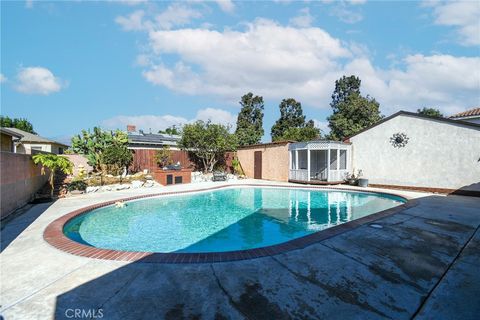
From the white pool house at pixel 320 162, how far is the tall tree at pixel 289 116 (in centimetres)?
2138

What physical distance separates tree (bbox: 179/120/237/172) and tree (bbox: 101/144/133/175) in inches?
179

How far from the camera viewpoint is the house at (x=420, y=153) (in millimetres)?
11398

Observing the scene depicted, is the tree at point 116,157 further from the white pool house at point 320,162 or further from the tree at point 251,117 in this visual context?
the tree at point 251,117

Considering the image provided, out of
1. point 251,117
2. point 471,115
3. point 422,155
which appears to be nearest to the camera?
point 422,155

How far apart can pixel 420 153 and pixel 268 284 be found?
13817 millimetres

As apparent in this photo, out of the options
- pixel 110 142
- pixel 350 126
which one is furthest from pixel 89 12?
pixel 350 126

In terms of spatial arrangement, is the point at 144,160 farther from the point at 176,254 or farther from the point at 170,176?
the point at 176,254

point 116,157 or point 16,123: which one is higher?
point 16,123

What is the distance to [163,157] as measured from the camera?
1892 cm

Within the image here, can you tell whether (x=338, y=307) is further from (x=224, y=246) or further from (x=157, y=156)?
(x=157, y=156)

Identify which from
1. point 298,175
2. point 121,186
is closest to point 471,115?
point 298,175

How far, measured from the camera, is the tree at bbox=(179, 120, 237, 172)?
19.2 metres

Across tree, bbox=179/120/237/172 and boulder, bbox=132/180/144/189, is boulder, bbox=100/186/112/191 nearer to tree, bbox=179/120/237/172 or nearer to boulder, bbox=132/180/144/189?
boulder, bbox=132/180/144/189

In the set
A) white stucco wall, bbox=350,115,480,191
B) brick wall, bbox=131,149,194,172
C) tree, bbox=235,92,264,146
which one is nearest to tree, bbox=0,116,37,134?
brick wall, bbox=131,149,194,172
